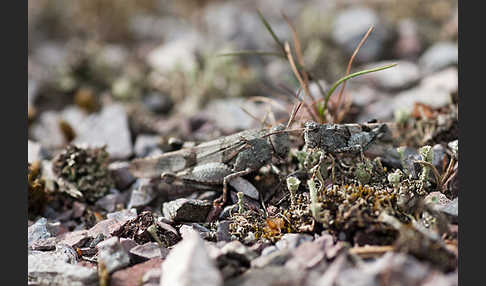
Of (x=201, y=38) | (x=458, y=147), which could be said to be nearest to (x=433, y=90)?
(x=458, y=147)

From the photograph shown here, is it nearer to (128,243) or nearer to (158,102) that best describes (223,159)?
(128,243)

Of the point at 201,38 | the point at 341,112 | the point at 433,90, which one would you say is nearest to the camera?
the point at 341,112

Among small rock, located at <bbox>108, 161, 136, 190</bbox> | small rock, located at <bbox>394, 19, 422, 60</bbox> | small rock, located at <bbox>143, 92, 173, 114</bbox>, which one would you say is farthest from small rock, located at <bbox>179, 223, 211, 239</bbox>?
small rock, located at <bbox>394, 19, 422, 60</bbox>

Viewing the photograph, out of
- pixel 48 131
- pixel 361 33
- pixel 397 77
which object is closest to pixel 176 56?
pixel 48 131

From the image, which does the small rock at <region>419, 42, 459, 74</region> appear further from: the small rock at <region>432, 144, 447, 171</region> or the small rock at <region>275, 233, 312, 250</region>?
the small rock at <region>275, 233, 312, 250</region>

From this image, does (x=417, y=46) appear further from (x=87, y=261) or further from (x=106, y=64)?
(x=87, y=261)

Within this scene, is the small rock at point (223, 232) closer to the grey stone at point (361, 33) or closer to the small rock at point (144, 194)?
the small rock at point (144, 194)

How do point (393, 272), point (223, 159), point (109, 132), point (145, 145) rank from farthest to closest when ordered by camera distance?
point (109, 132) < point (145, 145) < point (223, 159) < point (393, 272)
